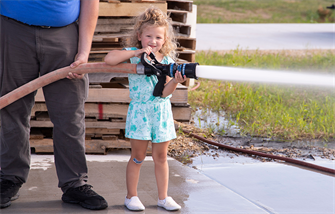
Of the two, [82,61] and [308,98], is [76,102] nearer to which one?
[82,61]

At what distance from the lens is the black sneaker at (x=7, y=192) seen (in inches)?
96.4

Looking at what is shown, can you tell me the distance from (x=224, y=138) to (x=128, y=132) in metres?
2.08

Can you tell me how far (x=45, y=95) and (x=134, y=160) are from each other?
2.46ft

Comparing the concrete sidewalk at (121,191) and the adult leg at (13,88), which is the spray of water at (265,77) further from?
the adult leg at (13,88)

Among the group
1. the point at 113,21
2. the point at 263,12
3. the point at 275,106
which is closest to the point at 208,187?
the point at 113,21

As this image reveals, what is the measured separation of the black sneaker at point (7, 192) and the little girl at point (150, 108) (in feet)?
2.57

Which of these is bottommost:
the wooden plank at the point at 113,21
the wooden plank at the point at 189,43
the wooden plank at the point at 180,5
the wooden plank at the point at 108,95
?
the wooden plank at the point at 108,95

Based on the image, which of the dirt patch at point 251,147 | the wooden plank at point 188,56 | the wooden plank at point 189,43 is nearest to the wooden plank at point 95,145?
the dirt patch at point 251,147

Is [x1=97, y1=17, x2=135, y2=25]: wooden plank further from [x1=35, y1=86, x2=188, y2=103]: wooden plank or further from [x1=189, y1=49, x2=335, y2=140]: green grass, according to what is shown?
[x1=189, y1=49, x2=335, y2=140]: green grass

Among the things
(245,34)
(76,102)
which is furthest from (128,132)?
(245,34)

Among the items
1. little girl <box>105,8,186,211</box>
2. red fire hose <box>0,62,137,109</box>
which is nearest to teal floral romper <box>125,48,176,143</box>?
little girl <box>105,8,186,211</box>

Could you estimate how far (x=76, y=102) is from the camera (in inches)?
98.3

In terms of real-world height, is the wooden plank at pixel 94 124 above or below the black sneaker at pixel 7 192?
above

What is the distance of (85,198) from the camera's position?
2.47m
